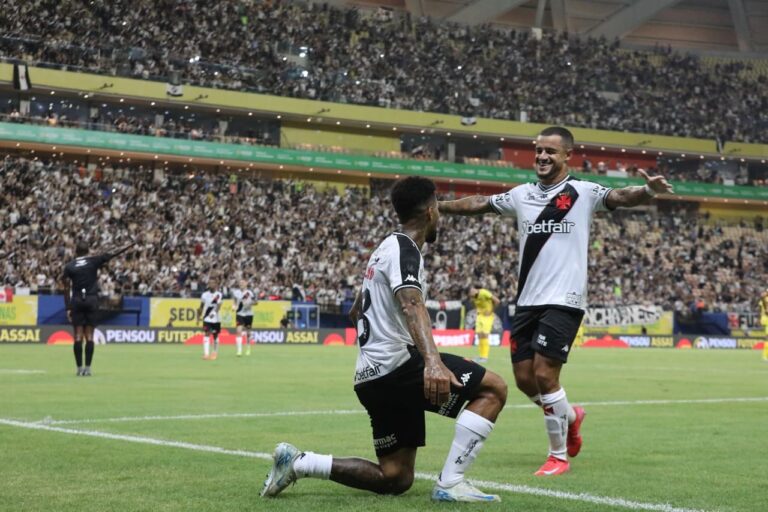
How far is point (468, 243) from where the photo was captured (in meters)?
58.3

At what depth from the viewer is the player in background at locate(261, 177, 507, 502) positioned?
6.62m

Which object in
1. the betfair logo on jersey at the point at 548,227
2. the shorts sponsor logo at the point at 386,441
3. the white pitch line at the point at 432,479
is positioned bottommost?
the white pitch line at the point at 432,479

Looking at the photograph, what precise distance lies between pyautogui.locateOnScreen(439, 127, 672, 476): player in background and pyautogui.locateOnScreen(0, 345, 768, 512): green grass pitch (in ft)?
2.13

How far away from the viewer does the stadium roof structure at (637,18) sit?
2931 inches

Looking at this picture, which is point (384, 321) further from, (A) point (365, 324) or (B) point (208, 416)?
(B) point (208, 416)

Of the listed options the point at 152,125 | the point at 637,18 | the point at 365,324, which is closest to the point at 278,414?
the point at 365,324

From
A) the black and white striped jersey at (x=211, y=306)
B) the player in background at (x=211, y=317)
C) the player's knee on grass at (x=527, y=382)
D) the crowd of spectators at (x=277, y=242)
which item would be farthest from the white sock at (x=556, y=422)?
the crowd of spectators at (x=277, y=242)

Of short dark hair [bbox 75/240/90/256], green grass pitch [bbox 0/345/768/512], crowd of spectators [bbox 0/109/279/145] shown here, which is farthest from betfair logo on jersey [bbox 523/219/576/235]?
crowd of spectators [bbox 0/109/279/145]

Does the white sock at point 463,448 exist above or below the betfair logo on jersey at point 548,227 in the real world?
below

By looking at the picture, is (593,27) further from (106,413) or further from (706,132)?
(106,413)

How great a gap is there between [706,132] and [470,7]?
18.6 metres

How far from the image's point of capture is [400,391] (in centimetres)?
664

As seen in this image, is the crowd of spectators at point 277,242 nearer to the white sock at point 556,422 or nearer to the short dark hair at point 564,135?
the short dark hair at point 564,135

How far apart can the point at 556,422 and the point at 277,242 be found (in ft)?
147
